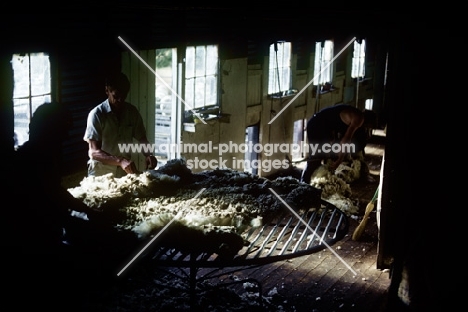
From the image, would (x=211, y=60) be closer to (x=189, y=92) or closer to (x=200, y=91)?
(x=200, y=91)

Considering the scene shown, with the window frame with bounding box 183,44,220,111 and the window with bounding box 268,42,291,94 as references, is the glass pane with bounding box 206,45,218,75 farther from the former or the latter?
the window with bounding box 268,42,291,94

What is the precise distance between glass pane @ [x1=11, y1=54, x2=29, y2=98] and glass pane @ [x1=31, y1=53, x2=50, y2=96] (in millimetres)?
115

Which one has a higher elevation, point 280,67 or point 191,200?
point 280,67

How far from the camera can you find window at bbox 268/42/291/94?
42.8ft

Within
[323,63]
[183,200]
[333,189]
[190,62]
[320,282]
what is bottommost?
[320,282]

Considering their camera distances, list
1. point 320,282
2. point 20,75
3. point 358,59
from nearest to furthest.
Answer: point 20,75 → point 320,282 → point 358,59

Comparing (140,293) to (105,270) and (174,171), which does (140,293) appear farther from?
(105,270)

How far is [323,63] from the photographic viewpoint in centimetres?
1555

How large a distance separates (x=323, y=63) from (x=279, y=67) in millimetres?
2666

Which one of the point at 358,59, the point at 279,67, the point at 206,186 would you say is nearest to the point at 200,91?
the point at 279,67

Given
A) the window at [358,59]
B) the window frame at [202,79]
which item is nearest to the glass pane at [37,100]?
the window frame at [202,79]

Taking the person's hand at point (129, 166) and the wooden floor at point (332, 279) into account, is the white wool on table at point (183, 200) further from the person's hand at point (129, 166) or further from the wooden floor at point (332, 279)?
the wooden floor at point (332, 279)

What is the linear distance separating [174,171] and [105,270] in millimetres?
→ 1675

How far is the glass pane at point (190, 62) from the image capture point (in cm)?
1030
